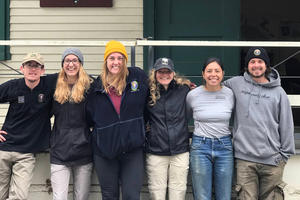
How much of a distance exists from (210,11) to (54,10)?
2.31m

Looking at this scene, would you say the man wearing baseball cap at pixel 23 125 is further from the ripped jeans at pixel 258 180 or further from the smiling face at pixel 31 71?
the ripped jeans at pixel 258 180

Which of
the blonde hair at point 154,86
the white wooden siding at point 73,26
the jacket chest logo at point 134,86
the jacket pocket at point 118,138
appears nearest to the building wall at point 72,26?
the white wooden siding at point 73,26

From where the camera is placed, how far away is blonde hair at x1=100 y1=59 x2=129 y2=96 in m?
3.01

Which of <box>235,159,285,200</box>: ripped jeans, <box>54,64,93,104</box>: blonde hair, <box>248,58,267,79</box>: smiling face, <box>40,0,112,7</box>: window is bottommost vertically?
<box>235,159,285,200</box>: ripped jeans

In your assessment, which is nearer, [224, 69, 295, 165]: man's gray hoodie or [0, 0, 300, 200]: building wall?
[224, 69, 295, 165]: man's gray hoodie

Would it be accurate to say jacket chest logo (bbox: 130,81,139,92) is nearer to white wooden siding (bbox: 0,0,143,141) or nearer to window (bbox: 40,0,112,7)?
white wooden siding (bbox: 0,0,143,141)

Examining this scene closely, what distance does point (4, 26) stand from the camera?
18.3 ft

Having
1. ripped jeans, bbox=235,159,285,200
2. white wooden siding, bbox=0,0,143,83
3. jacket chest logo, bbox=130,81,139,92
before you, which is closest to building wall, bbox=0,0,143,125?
white wooden siding, bbox=0,0,143,83

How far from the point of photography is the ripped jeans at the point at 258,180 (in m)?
3.01

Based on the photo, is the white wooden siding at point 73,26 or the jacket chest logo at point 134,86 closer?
the jacket chest logo at point 134,86

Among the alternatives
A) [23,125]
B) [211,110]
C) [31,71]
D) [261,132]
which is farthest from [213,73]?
[23,125]

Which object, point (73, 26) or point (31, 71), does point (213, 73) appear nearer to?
point (31, 71)

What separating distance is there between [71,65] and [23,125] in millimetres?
633

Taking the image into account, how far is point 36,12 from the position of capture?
18.5 ft
